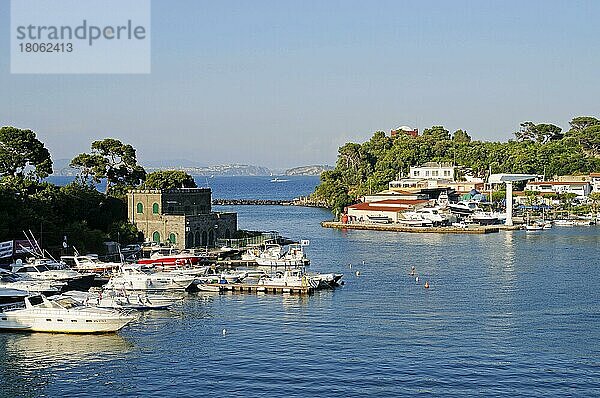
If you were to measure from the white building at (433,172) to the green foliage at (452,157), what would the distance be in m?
3.13

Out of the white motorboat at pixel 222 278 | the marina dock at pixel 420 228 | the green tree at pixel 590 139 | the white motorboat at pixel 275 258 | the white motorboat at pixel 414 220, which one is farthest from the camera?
the green tree at pixel 590 139

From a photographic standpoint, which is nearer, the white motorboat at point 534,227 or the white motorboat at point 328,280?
the white motorboat at point 328,280

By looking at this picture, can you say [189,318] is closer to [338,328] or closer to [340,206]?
[338,328]

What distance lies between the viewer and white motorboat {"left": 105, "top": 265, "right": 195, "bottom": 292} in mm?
32812

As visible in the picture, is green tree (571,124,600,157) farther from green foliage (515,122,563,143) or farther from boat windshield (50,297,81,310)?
boat windshield (50,297,81,310)

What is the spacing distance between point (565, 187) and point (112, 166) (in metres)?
40.4

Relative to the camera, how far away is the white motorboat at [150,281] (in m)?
32.8

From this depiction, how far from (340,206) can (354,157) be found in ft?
72.8

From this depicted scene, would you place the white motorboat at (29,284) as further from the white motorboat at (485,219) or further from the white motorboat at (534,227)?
the white motorboat at (485,219)

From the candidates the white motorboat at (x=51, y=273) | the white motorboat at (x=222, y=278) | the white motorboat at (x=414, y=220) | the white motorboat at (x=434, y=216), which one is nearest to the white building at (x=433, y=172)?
the white motorboat at (x=434, y=216)

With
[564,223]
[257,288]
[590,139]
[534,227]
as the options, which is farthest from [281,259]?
[590,139]

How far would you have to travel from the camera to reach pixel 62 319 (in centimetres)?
2570

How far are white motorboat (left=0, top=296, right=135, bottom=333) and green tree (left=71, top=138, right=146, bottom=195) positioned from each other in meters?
26.3

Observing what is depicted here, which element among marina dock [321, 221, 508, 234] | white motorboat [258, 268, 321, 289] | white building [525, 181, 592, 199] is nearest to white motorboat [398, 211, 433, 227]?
marina dock [321, 221, 508, 234]
